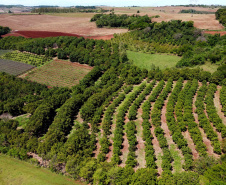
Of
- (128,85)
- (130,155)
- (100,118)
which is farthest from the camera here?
(128,85)

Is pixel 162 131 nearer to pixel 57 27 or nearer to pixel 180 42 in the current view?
pixel 180 42

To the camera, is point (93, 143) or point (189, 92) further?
point (189, 92)

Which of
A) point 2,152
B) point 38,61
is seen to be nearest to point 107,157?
point 2,152

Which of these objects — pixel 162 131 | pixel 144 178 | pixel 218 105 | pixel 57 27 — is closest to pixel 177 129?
pixel 162 131

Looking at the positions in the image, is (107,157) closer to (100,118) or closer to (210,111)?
(100,118)

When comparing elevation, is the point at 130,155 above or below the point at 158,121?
below

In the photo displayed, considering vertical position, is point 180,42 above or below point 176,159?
above
